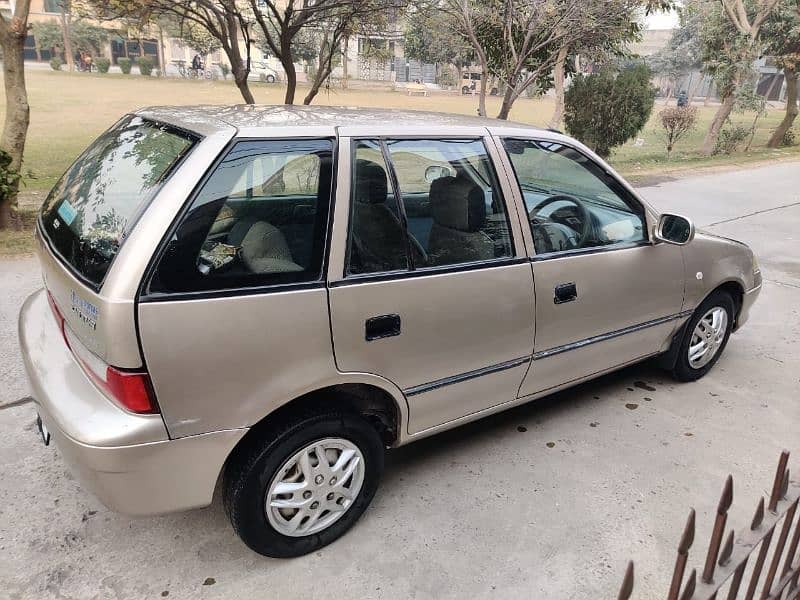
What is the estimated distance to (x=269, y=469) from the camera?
2166 millimetres

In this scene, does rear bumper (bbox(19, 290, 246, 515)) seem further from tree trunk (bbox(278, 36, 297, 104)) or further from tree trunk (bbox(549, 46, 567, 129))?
tree trunk (bbox(549, 46, 567, 129))

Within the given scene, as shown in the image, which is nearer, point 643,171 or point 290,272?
point 290,272

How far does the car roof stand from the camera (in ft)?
7.30

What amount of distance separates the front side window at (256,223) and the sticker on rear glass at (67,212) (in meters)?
0.69

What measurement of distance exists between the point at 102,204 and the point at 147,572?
1.42 m

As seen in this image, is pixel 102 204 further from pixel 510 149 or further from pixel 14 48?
pixel 14 48

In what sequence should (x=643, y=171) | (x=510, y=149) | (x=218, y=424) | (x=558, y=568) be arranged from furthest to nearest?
(x=643, y=171)
(x=510, y=149)
(x=558, y=568)
(x=218, y=424)

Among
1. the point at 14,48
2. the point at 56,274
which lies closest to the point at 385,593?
the point at 56,274

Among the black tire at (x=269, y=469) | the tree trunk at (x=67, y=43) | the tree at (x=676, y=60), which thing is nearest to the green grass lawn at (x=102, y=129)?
the black tire at (x=269, y=469)

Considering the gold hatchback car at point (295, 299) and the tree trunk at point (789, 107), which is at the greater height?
the tree trunk at point (789, 107)

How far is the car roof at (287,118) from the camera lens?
222 cm

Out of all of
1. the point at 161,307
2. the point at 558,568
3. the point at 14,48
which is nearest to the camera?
the point at 161,307

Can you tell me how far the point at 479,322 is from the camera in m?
2.62

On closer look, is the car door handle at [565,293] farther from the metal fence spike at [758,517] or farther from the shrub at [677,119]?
the shrub at [677,119]
